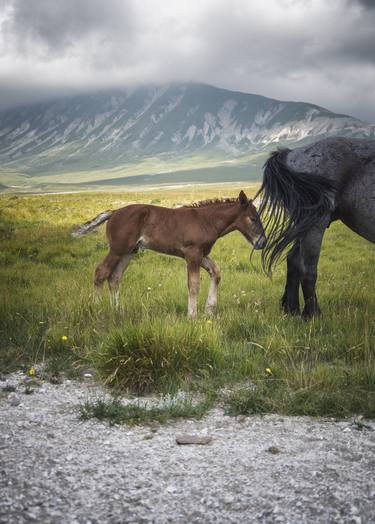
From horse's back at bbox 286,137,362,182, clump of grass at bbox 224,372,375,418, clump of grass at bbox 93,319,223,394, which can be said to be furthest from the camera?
horse's back at bbox 286,137,362,182

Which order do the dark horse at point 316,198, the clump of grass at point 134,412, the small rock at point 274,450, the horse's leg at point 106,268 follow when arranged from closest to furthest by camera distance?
the small rock at point 274,450
the clump of grass at point 134,412
the dark horse at point 316,198
the horse's leg at point 106,268

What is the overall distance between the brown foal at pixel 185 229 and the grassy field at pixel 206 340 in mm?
846

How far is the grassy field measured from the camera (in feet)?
15.9

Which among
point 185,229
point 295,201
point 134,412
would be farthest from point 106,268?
point 134,412

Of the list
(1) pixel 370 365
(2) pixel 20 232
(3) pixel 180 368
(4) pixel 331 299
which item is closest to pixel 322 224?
(4) pixel 331 299

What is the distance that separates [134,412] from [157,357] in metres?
0.99

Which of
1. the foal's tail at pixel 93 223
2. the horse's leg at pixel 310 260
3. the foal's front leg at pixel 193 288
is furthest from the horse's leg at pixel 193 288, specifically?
the foal's tail at pixel 93 223

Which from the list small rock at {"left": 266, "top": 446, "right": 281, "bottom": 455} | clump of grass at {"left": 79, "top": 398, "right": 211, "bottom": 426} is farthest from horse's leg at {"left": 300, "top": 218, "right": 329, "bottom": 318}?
small rock at {"left": 266, "top": 446, "right": 281, "bottom": 455}

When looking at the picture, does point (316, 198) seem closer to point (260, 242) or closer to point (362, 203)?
point (362, 203)

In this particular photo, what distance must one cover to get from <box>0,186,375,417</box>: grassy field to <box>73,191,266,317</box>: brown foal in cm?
85

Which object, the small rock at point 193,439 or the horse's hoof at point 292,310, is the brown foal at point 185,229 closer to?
the horse's hoof at point 292,310

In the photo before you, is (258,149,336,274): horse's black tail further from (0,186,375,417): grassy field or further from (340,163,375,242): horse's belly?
(0,186,375,417): grassy field

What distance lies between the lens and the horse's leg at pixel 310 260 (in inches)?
276

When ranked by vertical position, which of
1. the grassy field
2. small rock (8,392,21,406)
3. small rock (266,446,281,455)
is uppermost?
the grassy field
